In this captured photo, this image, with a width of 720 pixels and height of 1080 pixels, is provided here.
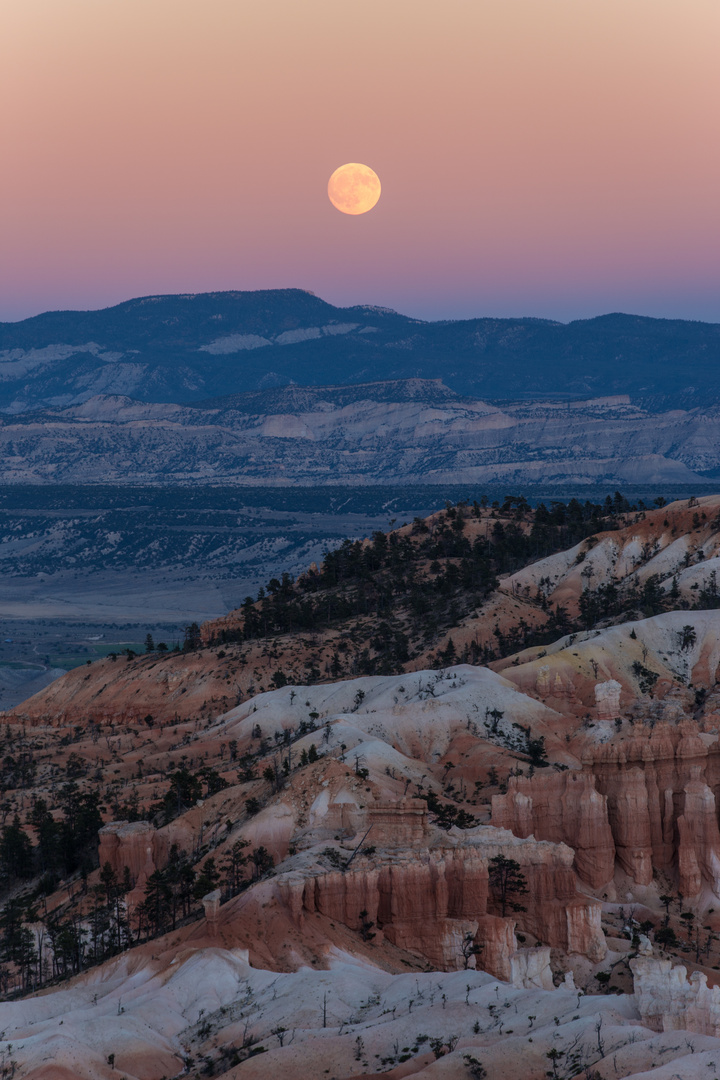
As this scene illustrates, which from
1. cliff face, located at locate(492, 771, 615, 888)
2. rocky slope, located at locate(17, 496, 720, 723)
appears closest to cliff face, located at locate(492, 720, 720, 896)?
cliff face, located at locate(492, 771, 615, 888)

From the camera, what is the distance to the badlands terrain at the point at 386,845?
4841 cm

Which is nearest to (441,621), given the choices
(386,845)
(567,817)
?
(567,817)

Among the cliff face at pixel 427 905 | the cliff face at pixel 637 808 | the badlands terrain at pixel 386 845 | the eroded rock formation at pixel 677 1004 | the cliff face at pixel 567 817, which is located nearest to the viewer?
the eroded rock formation at pixel 677 1004

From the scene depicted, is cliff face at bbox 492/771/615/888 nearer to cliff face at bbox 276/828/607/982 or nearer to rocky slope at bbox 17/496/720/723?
cliff face at bbox 276/828/607/982

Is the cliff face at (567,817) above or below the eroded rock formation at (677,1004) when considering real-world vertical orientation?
below

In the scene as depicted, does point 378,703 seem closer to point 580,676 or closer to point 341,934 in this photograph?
point 580,676

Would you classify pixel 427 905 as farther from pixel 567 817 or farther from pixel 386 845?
pixel 567 817

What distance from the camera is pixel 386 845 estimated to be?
66438 millimetres

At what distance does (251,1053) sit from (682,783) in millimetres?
38934

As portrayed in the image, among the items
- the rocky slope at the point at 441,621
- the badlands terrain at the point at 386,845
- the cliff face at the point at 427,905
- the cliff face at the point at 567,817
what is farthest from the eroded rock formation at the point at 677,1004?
the rocky slope at the point at 441,621

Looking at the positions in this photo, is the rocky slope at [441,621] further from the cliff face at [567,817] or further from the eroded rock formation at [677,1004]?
the eroded rock formation at [677,1004]

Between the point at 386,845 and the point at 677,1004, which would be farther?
the point at 386,845

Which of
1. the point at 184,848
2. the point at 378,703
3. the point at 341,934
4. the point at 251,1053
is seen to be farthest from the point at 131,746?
the point at 251,1053

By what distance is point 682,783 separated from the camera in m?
79.9
